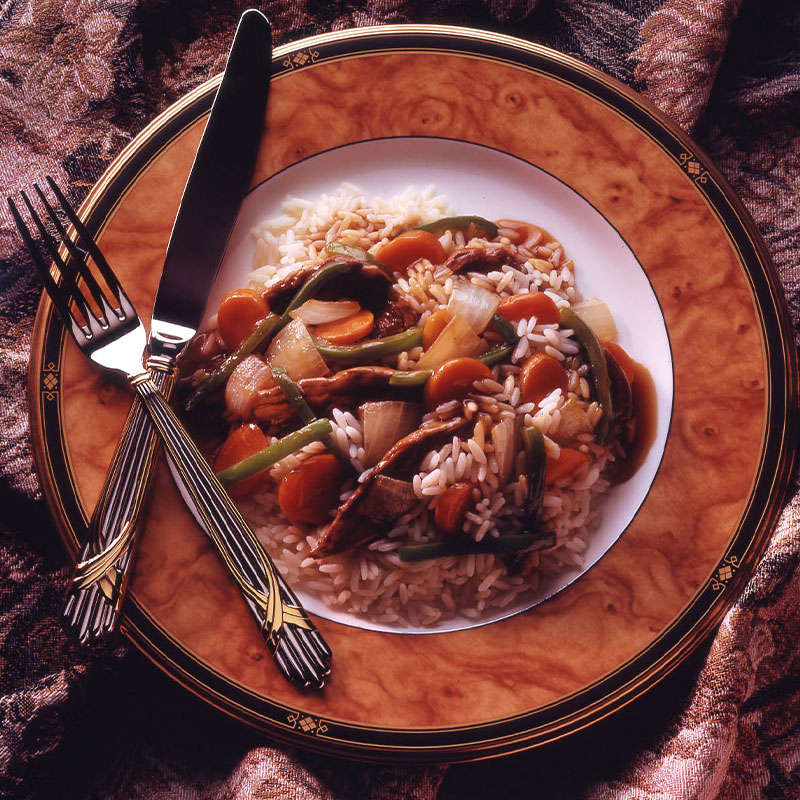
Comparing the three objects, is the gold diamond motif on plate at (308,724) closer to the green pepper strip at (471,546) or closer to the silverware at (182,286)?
the green pepper strip at (471,546)

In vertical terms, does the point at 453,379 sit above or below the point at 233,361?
above

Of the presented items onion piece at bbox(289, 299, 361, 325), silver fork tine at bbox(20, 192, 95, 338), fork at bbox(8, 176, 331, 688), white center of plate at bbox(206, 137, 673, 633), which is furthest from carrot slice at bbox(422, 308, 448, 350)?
silver fork tine at bbox(20, 192, 95, 338)

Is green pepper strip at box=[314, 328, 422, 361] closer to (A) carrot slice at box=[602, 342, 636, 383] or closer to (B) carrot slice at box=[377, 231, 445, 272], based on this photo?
(B) carrot slice at box=[377, 231, 445, 272]

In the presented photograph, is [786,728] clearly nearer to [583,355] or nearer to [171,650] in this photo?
[583,355]

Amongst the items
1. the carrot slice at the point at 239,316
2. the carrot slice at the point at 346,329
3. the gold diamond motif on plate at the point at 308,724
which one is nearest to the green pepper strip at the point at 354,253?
the carrot slice at the point at 346,329

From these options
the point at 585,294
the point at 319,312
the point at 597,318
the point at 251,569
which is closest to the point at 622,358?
the point at 597,318

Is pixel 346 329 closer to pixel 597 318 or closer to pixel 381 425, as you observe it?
pixel 381 425

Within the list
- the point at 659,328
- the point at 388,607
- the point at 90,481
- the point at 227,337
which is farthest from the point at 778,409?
the point at 90,481

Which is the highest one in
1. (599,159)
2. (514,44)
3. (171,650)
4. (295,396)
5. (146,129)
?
(514,44)
